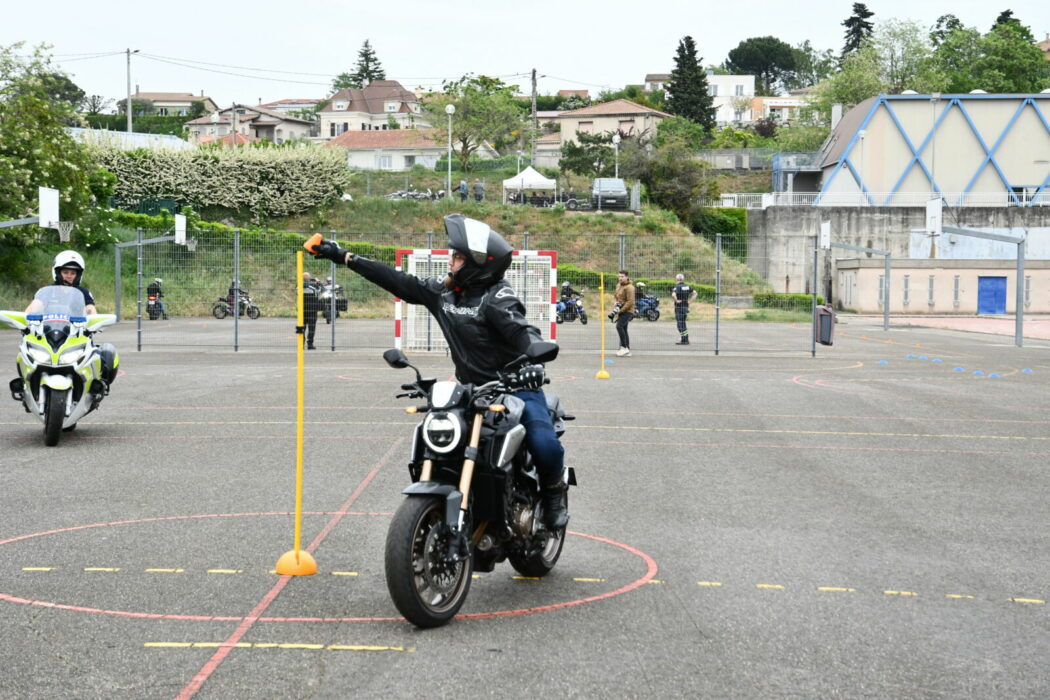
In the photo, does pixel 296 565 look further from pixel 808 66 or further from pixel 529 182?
pixel 808 66

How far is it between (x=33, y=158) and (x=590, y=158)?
39.9 meters

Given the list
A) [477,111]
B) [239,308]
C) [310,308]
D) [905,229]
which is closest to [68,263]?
[310,308]

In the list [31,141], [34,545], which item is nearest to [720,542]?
[34,545]

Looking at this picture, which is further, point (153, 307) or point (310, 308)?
point (153, 307)

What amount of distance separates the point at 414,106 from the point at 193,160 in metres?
98.3

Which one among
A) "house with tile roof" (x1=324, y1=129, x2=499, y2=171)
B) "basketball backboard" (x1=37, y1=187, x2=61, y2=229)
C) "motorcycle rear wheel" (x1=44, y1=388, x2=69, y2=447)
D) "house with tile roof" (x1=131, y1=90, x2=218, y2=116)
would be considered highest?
"house with tile roof" (x1=131, y1=90, x2=218, y2=116)

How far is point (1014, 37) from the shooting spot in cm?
9850

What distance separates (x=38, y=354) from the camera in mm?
11234

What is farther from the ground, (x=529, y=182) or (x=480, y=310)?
(x=529, y=182)

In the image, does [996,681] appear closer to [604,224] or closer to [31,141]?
[31,141]

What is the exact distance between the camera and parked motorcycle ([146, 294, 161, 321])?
99.9 ft

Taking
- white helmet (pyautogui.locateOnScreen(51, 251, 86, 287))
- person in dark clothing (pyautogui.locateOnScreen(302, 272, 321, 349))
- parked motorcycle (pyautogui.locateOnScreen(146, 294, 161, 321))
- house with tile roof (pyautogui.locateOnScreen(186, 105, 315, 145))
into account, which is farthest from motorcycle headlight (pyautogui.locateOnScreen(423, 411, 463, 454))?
house with tile roof (pyautogui.locateOnScreen(186, 105, 315, 145))

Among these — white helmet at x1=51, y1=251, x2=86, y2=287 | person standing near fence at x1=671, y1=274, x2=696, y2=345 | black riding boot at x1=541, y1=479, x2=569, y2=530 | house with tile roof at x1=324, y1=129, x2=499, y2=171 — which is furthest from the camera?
house with tile roof at x1=324, y1=129, x2=499, y2=171

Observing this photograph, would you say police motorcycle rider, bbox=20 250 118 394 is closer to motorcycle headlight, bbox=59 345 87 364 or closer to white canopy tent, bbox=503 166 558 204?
motorcycle headlight, bbox=59 345 87 364
